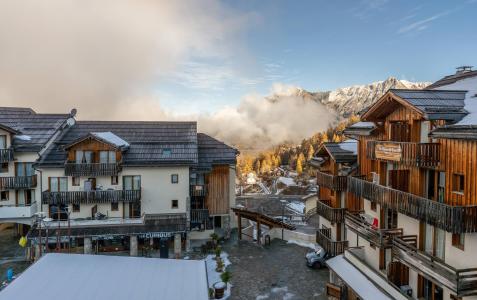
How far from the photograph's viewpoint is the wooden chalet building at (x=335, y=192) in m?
27.4

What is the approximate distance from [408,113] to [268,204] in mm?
35120

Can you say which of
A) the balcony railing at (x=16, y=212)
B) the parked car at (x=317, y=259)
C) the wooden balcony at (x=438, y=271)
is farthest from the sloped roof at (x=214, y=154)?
the wooden balcony at (x=438, y=271)

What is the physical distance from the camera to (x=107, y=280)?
17.7 metres

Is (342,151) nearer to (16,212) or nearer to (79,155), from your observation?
(79,155)

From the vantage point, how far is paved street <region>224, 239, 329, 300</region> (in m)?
24.9

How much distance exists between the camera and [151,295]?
1658 centimetres

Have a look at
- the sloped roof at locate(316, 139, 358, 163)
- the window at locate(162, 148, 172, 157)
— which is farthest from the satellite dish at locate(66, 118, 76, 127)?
the sloped roof at locate(316, 139, 358, 163)

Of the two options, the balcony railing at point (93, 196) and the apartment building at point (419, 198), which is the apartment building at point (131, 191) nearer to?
the balcony railing at point (93, 196)

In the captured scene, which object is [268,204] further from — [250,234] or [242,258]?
[242,258]

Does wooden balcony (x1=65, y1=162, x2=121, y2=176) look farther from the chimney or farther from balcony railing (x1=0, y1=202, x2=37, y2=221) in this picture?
the chimney

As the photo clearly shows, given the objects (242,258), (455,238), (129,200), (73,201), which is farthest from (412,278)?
(73,201)

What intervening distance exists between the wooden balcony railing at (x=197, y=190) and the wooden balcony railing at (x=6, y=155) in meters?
18.0

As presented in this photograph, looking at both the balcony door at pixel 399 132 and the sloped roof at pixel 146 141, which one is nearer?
the balcony door at pixel 399 132

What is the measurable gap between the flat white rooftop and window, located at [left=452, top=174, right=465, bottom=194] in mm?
12668
